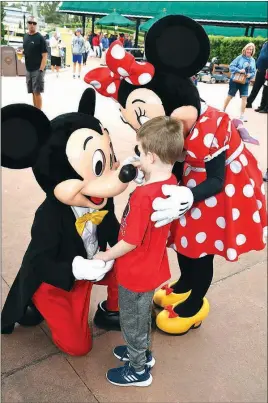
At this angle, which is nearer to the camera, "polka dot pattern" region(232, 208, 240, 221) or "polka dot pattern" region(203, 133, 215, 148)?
"polka dot pattern" region(203, 133, 215, 148)

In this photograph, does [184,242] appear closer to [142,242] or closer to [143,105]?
[142,242]

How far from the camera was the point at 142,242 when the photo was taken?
1587mm

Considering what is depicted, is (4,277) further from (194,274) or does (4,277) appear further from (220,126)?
(220,126)

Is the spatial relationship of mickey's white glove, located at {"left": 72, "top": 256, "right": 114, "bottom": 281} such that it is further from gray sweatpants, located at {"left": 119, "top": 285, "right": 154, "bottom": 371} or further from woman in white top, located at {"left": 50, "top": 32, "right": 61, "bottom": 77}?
woman in white top, located at {"left": 50, "top": 32, "right": 61, "bottom": 77}

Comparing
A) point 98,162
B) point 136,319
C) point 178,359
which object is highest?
point 98,162

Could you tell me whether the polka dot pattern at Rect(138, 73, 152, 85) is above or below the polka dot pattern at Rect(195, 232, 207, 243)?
above

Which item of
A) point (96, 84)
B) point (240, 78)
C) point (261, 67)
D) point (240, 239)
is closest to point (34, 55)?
point (240, 78)

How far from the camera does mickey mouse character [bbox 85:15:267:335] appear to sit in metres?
1.74

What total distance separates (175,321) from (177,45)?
1.45 meters

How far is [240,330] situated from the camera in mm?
2316

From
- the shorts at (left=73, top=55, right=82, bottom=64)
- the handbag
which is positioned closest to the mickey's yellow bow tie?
the handbag

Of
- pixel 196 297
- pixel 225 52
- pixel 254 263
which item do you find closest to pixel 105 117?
pixel 254 263

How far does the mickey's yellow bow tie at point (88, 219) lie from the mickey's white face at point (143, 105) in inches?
17.9

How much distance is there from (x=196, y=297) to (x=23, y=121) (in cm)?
132
